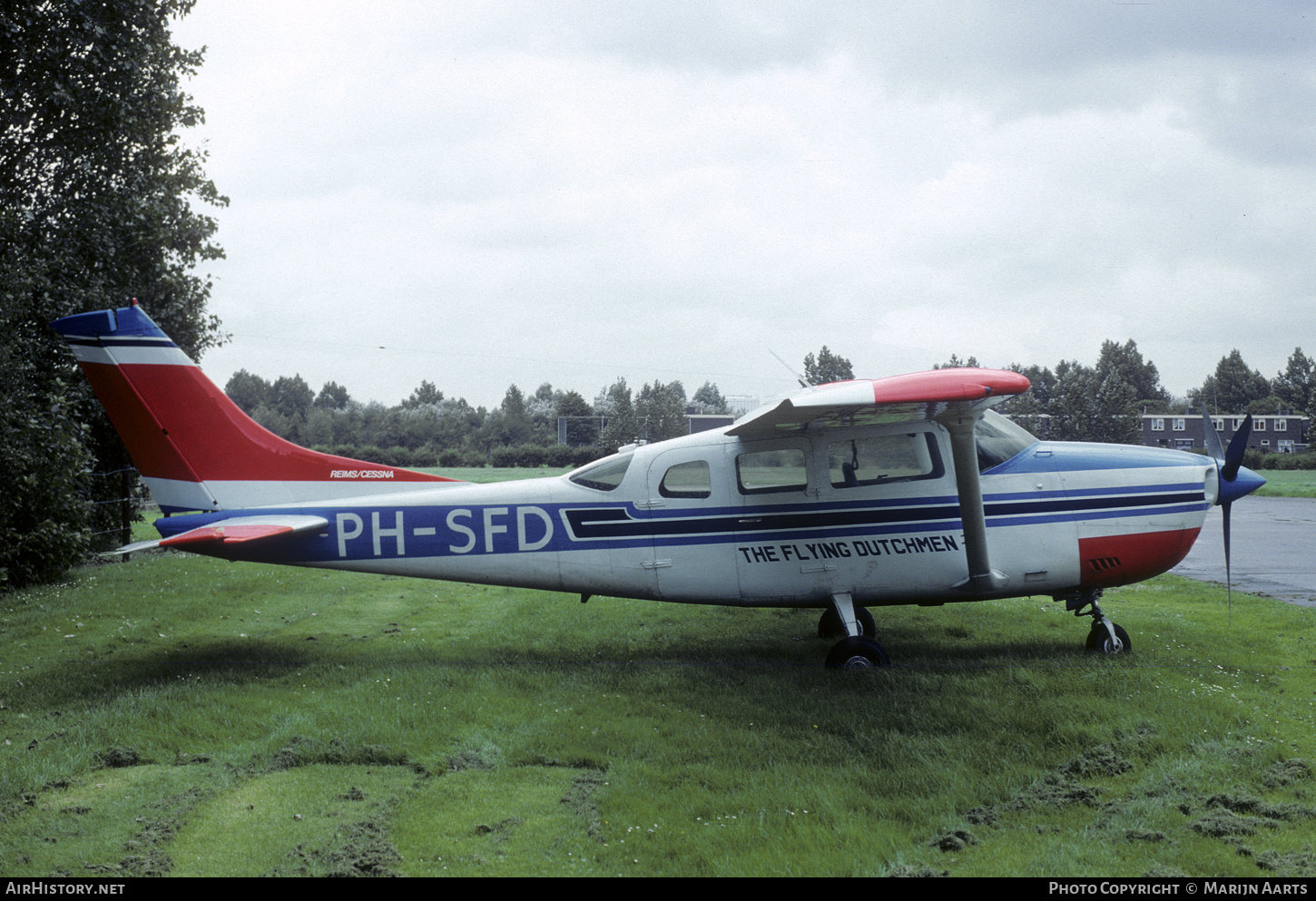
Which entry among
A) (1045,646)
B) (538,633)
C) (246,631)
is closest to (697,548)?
(538,633)

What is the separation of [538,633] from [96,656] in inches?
181

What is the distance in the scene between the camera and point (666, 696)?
6.85 m

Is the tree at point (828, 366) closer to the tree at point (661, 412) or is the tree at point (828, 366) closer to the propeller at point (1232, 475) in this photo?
the tree at point (661, 412)

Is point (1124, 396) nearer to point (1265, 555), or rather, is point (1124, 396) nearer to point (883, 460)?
point (1265, 555)

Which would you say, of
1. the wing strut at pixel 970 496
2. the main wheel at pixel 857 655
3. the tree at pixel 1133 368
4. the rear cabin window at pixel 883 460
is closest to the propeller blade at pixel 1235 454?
the wing strut at pixel 970 496

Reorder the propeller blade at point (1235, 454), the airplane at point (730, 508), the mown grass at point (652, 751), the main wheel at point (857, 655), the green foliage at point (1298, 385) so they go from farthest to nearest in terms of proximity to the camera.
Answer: the green foliage at point (1298, 385) < the airplane at point (730, 508) < the propeller blade at point (1235, 454) < the main wheel at point (857, 655) < the mown grass at point (652, 751)

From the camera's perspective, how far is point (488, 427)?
1113 inches

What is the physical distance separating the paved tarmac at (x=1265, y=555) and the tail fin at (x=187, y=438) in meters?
12.7

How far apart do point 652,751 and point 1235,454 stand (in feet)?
21.5

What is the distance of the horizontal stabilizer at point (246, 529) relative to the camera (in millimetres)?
7359

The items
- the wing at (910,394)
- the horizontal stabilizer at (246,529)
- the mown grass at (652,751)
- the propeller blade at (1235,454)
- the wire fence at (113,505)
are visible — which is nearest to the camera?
the mown grass at (652,751)

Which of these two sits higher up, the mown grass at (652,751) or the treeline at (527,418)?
the treeline at (527,418)

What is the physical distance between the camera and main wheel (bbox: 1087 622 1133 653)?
8047 millimetres

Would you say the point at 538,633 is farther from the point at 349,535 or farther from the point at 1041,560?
the point at 1041,560
